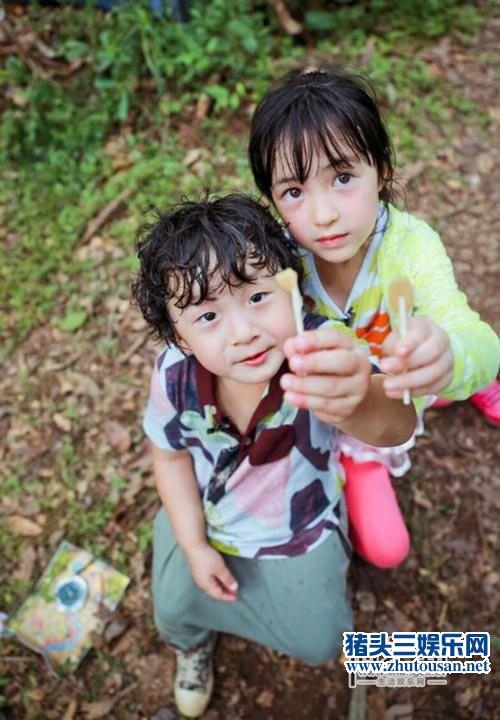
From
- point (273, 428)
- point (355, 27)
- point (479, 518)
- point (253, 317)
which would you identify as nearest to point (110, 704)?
point (273, 428)

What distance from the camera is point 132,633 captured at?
2.52 meters

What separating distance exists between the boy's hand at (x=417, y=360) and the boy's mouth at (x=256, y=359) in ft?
1.06

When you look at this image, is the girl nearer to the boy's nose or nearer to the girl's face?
the girl's face

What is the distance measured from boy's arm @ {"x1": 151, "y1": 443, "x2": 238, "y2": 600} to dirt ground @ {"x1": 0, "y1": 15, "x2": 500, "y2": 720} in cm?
63

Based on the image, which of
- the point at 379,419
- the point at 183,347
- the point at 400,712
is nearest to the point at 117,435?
the point at 183,347

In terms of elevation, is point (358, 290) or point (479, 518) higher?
point (358, 290)

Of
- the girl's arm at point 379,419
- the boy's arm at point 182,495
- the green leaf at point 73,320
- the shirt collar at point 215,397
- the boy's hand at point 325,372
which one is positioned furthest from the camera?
the green leaf at point 73,320

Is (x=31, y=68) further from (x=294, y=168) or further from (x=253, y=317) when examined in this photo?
(x=253, y=317)

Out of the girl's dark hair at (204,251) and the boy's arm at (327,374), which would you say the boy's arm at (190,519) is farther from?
the boy's arm at (327,374)

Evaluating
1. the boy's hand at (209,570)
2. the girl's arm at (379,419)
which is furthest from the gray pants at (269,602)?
the girl's arm at (379,419)

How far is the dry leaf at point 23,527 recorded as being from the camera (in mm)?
2732

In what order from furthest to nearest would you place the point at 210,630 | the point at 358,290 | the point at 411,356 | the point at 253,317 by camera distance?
the point at 210,630, the point at 358,290, the point at 253,317, the point at 411,356

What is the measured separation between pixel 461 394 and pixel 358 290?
0.48 meters

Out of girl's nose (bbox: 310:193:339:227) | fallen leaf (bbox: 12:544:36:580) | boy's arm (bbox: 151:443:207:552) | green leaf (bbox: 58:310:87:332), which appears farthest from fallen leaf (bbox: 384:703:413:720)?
green leaf (bbox: 58:310:87:332)
